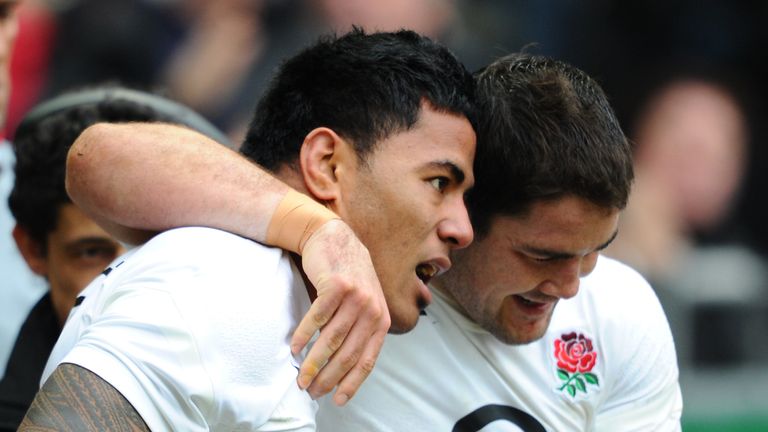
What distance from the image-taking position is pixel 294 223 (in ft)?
7.27

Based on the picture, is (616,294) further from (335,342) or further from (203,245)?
(203,245)

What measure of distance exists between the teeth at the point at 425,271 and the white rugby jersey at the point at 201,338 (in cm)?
35

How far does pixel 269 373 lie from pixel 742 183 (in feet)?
14.3

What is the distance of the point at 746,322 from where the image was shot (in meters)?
5.27

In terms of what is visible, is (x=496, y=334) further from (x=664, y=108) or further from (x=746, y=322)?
(x=664, y=108)

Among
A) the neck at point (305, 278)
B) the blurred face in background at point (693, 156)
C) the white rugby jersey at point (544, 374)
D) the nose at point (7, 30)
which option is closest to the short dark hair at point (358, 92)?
the neck at point (305, 278)

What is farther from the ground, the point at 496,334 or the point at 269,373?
the point at 496,334

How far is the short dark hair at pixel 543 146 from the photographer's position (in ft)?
8.43

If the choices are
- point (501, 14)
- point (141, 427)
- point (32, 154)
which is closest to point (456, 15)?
point (501, 14)

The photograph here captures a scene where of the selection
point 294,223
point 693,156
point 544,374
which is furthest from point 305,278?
point 693,156

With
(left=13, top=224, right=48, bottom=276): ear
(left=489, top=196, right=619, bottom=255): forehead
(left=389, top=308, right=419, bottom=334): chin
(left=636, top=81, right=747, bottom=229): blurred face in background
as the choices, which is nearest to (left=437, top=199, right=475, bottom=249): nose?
(left=389, top=308, right=419, bottom=334): chin

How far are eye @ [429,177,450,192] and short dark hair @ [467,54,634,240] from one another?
25 cm

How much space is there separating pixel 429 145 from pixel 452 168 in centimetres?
6

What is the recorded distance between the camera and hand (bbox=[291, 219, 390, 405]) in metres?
2.08
